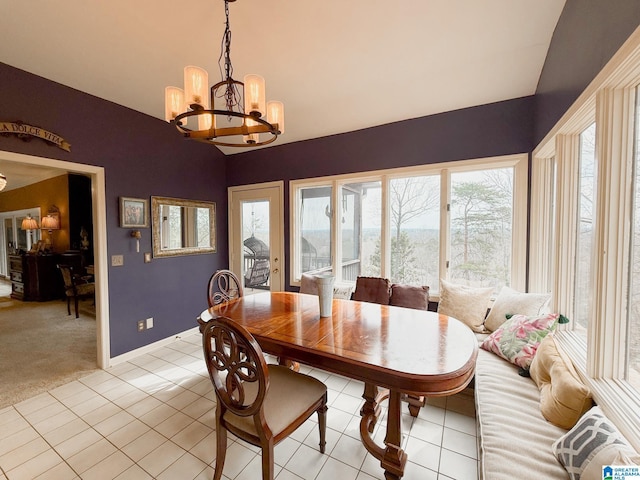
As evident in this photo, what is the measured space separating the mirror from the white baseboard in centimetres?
108

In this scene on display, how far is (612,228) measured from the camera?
47.7 inches

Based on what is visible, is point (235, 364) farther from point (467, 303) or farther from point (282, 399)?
point (467, 303)

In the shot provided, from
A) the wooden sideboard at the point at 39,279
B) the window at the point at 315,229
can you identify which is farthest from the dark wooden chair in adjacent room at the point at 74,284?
the window at the point at 315,229

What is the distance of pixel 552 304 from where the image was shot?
1.95 metres

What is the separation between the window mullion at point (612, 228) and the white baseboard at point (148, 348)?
3909 mm

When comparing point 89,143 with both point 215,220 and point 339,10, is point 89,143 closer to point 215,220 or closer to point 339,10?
point 215,220

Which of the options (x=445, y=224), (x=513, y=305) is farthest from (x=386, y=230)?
(x=513, y=305)

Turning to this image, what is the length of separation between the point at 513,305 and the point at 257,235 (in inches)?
127

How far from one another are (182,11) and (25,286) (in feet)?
22.2

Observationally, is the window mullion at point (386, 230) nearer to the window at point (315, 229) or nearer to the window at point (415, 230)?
the window at point (415, 230)

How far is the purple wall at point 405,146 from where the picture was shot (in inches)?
96.5

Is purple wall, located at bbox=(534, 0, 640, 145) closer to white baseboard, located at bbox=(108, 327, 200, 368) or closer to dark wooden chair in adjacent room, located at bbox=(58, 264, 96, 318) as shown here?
white baseboard, located at bbox=(108, 327, 200, 368)

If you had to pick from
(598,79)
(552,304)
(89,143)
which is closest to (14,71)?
(89,143)

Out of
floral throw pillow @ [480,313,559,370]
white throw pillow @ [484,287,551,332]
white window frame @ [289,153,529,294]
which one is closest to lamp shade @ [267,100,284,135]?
white window frame @ [289,153,529,294]
